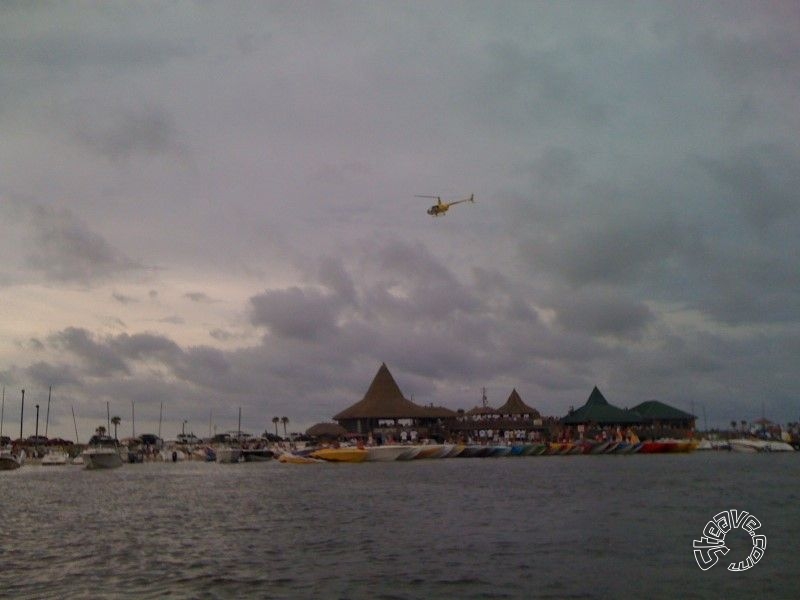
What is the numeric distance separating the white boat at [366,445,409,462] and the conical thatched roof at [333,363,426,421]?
3525cm

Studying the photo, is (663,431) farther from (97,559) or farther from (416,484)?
(97,559)

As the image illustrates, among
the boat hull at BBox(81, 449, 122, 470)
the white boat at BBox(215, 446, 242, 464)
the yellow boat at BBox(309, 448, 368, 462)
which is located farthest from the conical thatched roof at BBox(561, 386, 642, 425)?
the boat hull at BBox(81, 449, 122, 470)

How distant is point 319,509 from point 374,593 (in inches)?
853

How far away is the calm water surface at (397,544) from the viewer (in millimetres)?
21000

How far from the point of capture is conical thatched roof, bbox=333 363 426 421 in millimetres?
144000

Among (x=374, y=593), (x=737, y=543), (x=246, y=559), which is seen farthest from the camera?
(x=737, y=543)

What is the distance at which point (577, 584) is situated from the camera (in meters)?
21.1

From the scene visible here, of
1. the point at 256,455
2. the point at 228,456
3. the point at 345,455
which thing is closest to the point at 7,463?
the point at 228,456

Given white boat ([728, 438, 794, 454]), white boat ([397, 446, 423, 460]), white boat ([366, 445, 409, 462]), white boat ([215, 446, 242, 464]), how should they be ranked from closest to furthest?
white boat ([366, 445, 409, 462]) → white boat ([397, 446, 423, 460]) → white boat ([215, 446, 242, 464]) → white boat ([728, 438, 794, 454])

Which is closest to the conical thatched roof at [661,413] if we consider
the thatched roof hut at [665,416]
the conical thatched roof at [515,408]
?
the thatched roof hut at [665,416]

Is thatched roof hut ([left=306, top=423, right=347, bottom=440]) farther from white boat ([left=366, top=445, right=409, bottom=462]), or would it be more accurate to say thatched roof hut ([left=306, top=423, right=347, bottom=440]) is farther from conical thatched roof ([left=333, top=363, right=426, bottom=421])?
white boat ([left=366, top=445, right=409, bottom=462])

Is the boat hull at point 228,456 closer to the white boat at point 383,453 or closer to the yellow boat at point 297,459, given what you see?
the yellow boat at point 297,459

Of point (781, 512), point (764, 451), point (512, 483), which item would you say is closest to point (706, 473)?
point (512, 483)

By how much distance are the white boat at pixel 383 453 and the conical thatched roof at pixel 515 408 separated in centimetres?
4648
